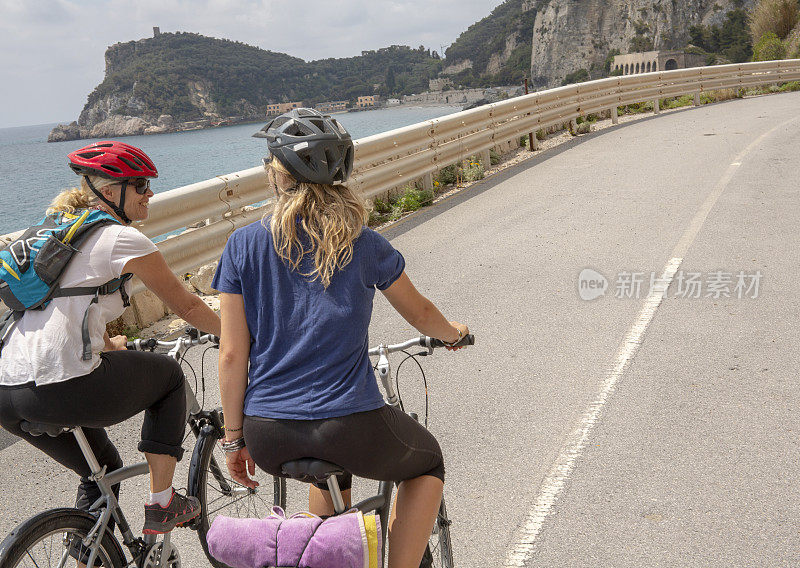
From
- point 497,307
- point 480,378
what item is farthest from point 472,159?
point 480,378

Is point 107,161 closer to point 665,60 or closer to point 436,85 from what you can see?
point 436,85

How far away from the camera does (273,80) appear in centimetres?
5119

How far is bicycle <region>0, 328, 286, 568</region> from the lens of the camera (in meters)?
2.51

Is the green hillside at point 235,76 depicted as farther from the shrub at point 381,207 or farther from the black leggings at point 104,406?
the black leggings at point 104,406

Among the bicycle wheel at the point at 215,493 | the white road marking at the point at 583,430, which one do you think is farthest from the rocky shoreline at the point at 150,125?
the bicycle wheel at the point at 215,493

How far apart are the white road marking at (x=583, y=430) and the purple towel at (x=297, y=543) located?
5.05 ft

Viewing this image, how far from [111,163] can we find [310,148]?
3.32 ft

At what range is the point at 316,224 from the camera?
7.54 ft

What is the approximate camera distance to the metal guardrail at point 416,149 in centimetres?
714

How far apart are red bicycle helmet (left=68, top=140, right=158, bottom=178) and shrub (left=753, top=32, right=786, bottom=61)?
42830mm

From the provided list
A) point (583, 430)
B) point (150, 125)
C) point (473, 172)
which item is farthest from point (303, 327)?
point (150, 125)

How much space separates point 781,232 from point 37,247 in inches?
313

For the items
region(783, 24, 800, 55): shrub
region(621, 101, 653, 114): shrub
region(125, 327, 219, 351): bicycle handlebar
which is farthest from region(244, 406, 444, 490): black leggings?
region(783, 24, 800, 55): shrub

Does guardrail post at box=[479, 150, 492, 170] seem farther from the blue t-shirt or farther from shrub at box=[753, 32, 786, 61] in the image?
shrub at box=[753, 32, 786, 61]
